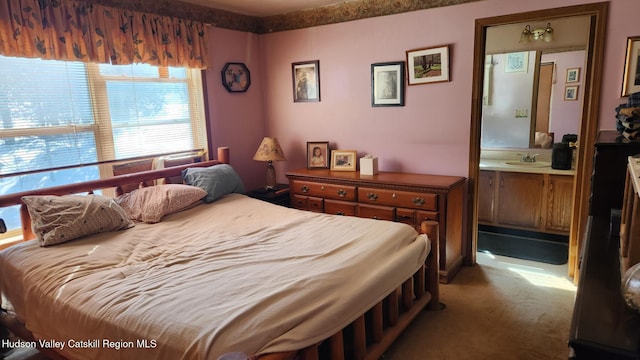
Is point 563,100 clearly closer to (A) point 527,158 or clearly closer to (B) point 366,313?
(A) point 527,158

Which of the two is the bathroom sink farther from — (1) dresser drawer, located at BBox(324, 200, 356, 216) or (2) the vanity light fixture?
(1) dresser drawer, located at BBox(324, 200, 356, 216)

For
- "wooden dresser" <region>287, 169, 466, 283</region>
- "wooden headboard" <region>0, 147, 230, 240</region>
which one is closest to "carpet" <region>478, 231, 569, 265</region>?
"wooden dresser" <region>287, 169, 466, 283</region>

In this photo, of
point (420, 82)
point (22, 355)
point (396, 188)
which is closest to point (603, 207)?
point (396, 188)

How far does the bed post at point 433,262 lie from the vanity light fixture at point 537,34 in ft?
8.32

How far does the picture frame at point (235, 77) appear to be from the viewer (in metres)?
4.06

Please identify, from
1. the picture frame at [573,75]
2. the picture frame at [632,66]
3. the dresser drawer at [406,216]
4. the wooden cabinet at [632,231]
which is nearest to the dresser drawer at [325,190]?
the dresser drawer at [406,216]

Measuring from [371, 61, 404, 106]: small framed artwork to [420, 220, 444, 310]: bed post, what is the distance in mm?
1385

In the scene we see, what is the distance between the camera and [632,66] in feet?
9.04

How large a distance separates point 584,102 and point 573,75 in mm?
1504

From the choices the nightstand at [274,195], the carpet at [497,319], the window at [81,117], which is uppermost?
the window at [81,117]

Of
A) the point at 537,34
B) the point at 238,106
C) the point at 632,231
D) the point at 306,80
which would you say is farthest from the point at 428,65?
the point at 632,231

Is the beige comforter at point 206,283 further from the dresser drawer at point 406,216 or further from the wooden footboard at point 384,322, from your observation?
the dresser drawer at point 406,216

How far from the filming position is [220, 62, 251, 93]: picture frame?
4.06m

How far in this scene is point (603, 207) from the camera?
206cm
